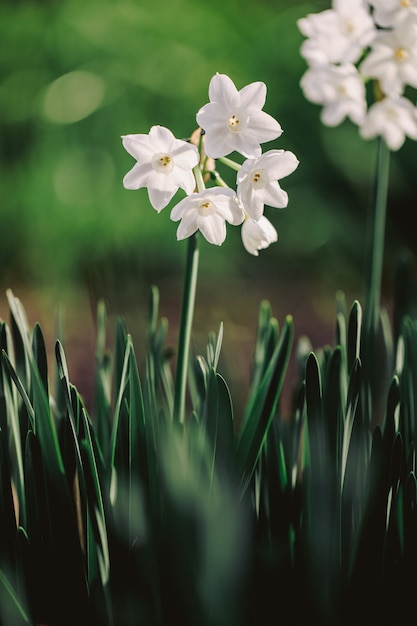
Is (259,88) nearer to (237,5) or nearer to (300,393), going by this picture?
(300,393)

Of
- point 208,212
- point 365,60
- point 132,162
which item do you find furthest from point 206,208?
point 132,162

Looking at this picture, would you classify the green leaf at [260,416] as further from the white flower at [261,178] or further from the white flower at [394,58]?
the white flower at [394,58]

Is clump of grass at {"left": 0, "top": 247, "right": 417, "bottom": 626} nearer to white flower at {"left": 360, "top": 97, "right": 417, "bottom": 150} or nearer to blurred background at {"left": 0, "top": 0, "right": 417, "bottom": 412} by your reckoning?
white flower at {"left": 360, "top": 97, "right": 417, "bottom": 150}

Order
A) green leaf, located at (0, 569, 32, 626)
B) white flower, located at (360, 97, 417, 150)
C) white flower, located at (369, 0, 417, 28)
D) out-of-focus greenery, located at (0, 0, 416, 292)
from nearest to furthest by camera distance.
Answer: green leaf, located at (0, 569, 32, 626) < white flower, located at (369, 0, 417, 28) < white flower, located at (360, 97, 417, 150) < out-of-focus greenery, located at (0, 0, 416, 292)

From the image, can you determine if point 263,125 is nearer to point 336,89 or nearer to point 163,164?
point 163,164

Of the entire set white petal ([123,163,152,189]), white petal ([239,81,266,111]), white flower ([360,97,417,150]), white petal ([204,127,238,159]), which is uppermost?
white flower ([360,97,417,150])

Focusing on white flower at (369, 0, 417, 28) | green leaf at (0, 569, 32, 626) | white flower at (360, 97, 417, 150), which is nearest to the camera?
green leaf at (0, 569, 32, 626)

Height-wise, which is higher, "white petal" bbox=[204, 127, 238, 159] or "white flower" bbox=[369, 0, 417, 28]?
"white flower" bbox=[369, 0, 417, 28]

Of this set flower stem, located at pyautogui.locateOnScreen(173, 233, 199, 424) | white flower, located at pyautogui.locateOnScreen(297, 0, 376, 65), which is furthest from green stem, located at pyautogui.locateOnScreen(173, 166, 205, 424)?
white flower, located at pyautogui.locateOnScreen(297, 0, 376, 65)
